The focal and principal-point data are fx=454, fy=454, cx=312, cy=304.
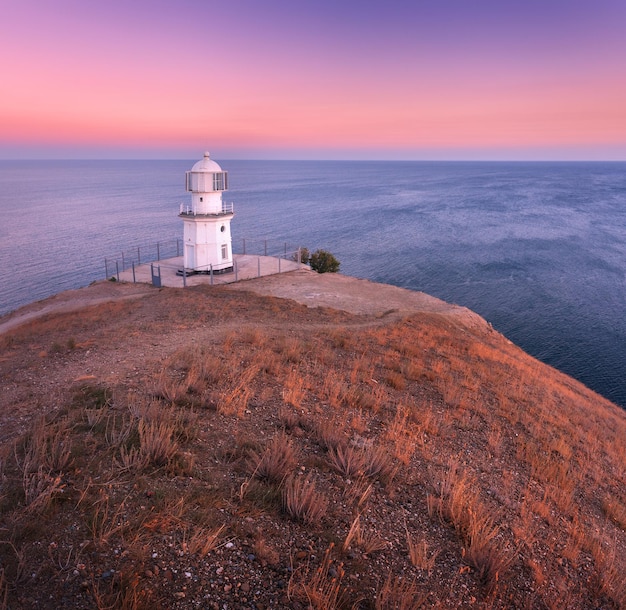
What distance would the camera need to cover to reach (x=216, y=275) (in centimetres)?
2864

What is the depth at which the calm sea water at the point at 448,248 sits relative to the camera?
32500 millimetres

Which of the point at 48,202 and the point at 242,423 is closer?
the point at 242,423

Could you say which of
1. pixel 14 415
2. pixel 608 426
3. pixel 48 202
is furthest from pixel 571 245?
pixel 48 202

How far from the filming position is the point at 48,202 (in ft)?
310

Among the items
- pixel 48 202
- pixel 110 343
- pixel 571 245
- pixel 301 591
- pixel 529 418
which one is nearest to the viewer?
pixel 301 591

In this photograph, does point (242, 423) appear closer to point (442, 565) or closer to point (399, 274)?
point (442, 565)

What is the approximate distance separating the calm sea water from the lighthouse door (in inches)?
656

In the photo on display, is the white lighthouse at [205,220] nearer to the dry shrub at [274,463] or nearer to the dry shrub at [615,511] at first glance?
the dry shrub at [274,463]

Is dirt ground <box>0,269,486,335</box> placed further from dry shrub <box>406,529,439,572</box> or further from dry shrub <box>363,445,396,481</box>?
dry shrub <box>406,529,439,572</box>

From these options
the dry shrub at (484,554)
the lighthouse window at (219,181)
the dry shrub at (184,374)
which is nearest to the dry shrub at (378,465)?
the dry shrub at (484,554)

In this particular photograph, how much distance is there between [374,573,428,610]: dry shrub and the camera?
3.79 m

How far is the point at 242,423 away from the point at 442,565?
11.0ft

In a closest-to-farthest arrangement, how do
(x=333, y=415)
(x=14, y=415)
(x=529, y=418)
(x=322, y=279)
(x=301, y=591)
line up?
(x=301, y=591) → (x=14, y=415) → (x=333, y=415) → (x=529, y=418) → (x=322, y=279)

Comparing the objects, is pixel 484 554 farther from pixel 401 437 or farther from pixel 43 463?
pixel 43 463
